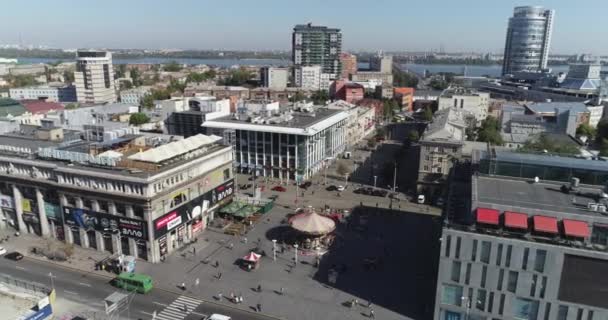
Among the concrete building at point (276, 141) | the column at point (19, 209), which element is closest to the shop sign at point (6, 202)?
the column at point (19, 209)

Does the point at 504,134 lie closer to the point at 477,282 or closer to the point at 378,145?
the point at 378,145

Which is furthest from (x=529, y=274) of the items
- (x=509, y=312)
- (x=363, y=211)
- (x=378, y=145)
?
(x=378, y=145)

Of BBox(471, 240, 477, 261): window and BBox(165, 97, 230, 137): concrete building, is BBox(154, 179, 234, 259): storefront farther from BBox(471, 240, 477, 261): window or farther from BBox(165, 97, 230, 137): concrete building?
BBox(165, 97, 230, 137): concrete building

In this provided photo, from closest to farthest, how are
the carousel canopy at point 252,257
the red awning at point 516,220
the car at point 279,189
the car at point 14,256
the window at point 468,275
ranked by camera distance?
1. the red awning at point 516,220
2. the window at point 468,275
3. the carousel canopy at point 252,257
4. the car at point 14,256
5. the car at point 279,189

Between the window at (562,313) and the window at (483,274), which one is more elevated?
the window at (483,274)

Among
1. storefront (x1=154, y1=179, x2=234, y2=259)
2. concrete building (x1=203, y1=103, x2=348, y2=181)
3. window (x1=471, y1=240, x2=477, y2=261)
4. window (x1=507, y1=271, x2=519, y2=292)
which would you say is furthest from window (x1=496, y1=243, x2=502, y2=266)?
concrete building (x1=203, y1=103, x2=348, y2=181)

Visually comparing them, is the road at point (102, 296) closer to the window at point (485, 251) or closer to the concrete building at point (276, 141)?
the window at point (485, 251)
